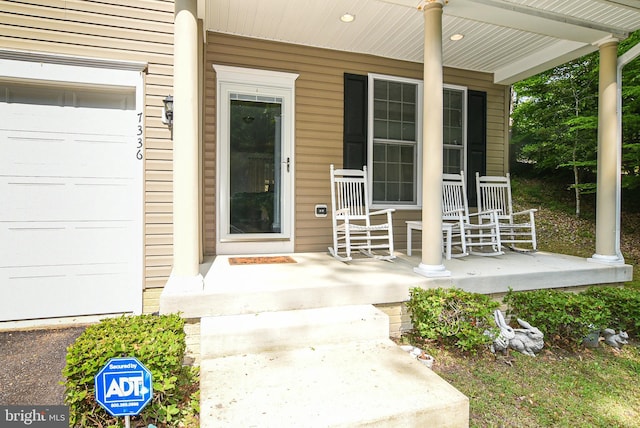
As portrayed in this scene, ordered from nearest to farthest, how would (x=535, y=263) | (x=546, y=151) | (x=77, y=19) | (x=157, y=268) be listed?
(x=77, y=19) → (x=157, y=268) → (x=535, y=263) → (x=546, y=151)

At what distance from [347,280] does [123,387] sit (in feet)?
5.92

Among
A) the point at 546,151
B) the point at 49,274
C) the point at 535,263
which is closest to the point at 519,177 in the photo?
the point at 546,151

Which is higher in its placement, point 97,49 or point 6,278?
point 97,49

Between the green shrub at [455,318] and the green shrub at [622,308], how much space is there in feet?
3.65

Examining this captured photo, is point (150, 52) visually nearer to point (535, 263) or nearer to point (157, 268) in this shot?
point (157, 268)

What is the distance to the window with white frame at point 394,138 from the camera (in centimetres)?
470

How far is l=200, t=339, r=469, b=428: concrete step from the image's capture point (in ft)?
5.17

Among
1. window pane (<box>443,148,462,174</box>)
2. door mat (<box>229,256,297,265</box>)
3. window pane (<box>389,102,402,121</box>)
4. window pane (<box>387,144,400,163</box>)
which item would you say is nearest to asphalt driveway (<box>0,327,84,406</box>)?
door mat (<box>229,256,297,265</box>)

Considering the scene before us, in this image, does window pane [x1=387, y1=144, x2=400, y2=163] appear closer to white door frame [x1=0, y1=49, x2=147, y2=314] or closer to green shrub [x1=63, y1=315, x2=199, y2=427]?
white door frame [x1=0, y1=49, x2=147, y2=314]

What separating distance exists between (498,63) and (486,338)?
158 inches

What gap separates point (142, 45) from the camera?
3441 mm

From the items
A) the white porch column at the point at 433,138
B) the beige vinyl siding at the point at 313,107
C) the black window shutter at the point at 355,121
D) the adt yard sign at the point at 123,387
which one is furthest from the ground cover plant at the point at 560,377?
the black window shutter at the point at 355,121

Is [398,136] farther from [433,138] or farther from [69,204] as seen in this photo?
[69,204]

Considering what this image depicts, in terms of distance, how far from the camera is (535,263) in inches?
148
